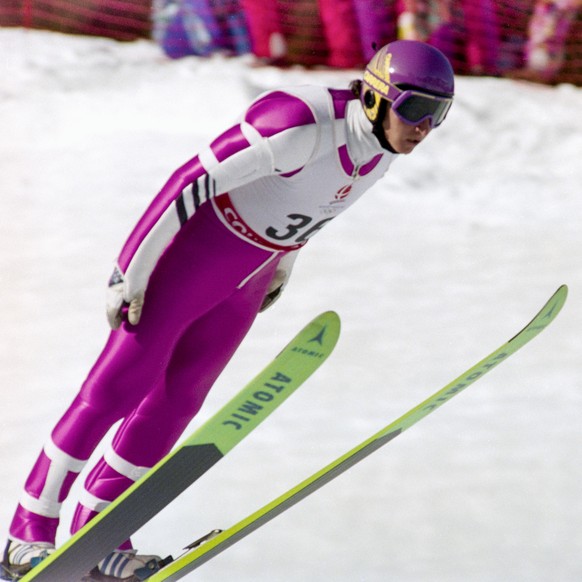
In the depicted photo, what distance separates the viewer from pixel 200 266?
2451 millimetres

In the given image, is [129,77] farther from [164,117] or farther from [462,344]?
[462,344]

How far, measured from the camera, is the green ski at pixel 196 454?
222cm

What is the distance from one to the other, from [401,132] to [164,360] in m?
0.71

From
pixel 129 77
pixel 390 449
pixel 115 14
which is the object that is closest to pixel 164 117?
pixel 129 77

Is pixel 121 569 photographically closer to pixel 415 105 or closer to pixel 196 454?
pixel 196 454

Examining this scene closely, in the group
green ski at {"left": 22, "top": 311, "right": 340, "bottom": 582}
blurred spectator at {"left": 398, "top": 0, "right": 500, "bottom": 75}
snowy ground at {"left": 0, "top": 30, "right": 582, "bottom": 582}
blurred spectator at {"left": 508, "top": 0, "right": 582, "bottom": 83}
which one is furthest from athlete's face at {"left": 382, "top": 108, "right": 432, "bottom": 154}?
blurred spectator at {"left": 508, "top": 0, "right": 582, "bottom": 83}

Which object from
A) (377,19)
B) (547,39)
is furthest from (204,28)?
(547,39)

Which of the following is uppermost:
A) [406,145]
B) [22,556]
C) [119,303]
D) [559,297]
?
[406,145]

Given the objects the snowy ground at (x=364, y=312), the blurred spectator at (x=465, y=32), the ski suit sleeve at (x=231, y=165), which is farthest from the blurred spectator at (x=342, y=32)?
the ski suit sleeve at (x=231, y=165)

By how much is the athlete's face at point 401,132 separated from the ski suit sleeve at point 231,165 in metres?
0.14

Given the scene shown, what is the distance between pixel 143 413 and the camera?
263 centimetres

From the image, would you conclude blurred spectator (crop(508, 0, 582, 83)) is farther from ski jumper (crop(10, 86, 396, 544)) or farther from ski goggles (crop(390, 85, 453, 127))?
ski goggles (crop(390, 85, 453, 127))

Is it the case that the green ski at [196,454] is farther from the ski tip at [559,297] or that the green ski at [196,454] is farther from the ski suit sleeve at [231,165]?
the ski tip at [559,297]

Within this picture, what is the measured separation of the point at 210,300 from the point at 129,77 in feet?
14.0
